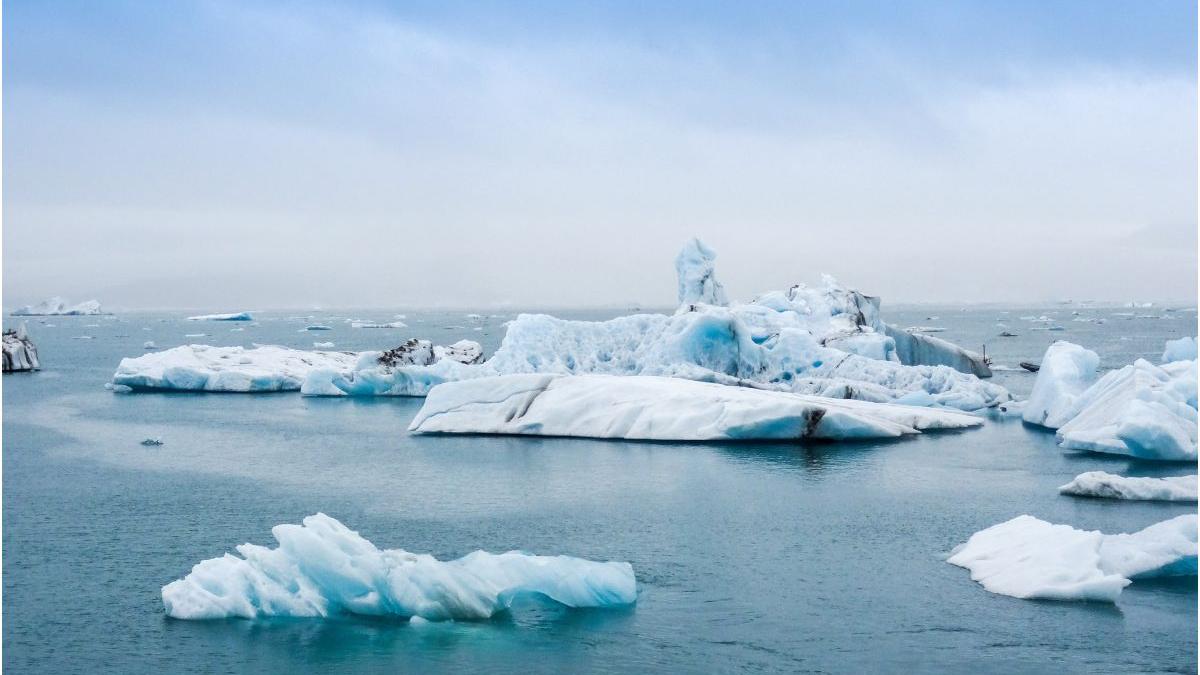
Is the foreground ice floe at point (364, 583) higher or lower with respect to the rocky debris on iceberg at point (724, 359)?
lower

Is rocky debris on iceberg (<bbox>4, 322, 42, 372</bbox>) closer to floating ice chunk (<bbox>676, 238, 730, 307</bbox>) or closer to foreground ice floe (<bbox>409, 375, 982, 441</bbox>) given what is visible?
floating ice chunk (<bbox>676, 238, 730, 307</bbox>)

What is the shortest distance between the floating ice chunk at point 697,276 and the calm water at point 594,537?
1399 centimetres

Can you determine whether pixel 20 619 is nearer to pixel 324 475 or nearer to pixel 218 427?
pixel 324 475

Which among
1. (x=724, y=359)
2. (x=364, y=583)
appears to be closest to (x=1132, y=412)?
(x=724, y=359)

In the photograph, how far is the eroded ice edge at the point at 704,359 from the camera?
28.9 meters

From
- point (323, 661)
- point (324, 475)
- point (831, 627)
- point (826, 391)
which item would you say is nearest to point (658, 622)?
point (831, 627)

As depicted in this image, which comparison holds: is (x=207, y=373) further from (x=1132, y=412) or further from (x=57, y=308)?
(x=57, y=308)

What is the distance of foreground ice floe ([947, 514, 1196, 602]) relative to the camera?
10648 mm

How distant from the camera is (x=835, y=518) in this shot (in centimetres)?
1507

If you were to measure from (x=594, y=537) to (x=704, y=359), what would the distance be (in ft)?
53.1

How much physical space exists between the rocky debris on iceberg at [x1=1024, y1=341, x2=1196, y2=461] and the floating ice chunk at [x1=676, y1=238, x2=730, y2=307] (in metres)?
14.9

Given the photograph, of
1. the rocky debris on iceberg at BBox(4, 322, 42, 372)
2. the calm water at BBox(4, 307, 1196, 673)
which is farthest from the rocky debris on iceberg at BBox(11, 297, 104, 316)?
the calm water at BBox(4, 307, 1196, 673)

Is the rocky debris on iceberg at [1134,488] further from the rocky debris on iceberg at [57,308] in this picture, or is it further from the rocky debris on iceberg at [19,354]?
the rocky debris on iceberg at [57,308]

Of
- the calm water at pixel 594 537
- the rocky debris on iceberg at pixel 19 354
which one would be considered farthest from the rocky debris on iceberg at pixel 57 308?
the calm water at pixel 594 537
